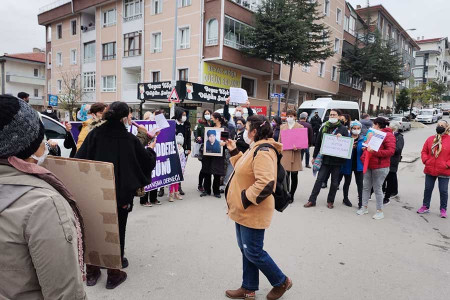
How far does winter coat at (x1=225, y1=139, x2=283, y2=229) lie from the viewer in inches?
111

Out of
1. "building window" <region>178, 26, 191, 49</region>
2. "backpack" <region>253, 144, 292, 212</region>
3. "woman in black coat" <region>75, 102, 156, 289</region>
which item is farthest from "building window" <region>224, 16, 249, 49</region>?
"backpack" <region>253, 144, 292, 212</region>

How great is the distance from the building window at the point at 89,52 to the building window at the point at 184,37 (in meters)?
12.8

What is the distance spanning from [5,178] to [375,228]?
5607 mm

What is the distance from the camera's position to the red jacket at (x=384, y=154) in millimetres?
5855

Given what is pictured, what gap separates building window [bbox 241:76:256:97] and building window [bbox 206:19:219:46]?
5218mm

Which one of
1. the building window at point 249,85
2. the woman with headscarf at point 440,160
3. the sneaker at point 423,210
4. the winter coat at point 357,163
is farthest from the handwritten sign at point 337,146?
the building window at point 249,85

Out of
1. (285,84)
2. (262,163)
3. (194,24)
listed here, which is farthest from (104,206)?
(285,84)

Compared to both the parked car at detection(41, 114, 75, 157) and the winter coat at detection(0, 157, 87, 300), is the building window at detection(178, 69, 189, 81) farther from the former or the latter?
the winter coat at detection(0, 157, 87, 300)

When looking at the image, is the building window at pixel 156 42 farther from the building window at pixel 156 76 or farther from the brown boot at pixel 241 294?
the brown boot at pixel 241 294

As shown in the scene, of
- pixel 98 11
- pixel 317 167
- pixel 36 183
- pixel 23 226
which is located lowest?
pixel 317 167

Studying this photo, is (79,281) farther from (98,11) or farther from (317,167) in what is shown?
(98,11)

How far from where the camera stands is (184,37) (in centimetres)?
2505

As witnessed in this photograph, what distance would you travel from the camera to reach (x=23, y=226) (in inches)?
46.2

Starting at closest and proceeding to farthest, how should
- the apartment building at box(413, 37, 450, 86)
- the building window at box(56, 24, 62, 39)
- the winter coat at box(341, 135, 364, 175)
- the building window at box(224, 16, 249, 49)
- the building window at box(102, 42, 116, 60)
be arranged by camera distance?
the winter coat at box(341, 135, 364, 175), the building window at box(224, 16, 249, 49), the building window at box(102, 42, 116, 60), the building window at box(56, 24, 62, 39), the apartment building at box(413, 37, 450, 86)
